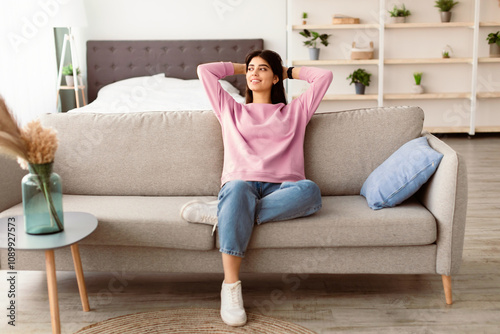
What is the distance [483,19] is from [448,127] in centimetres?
113

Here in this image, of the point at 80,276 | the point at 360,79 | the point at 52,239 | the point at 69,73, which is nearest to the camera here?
the point at 52,239

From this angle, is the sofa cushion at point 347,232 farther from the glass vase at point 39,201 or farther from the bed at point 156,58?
the bed at point 156,58

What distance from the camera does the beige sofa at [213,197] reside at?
2.17 m

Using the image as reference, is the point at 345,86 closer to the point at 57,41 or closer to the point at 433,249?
the point at 57,41

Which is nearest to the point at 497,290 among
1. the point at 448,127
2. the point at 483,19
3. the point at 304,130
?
the point at 304,130

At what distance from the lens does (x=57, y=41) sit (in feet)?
17.9

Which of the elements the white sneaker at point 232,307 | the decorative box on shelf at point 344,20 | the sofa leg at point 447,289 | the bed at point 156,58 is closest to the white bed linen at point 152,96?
the bed at point 156,58

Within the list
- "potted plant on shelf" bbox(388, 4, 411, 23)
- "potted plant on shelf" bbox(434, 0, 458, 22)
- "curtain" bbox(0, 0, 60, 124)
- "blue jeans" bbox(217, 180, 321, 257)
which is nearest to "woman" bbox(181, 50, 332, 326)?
"blue jeans" bbox(217, 180, 321, 257)

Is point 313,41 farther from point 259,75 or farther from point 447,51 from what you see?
point 259,75

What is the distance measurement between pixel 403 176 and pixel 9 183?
1653 millimetres

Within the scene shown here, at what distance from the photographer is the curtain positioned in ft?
14.0

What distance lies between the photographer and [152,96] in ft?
16.0

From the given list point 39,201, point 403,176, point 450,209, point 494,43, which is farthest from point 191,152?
point 494,43

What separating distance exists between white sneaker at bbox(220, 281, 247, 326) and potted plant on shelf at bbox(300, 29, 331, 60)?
4.02 m
